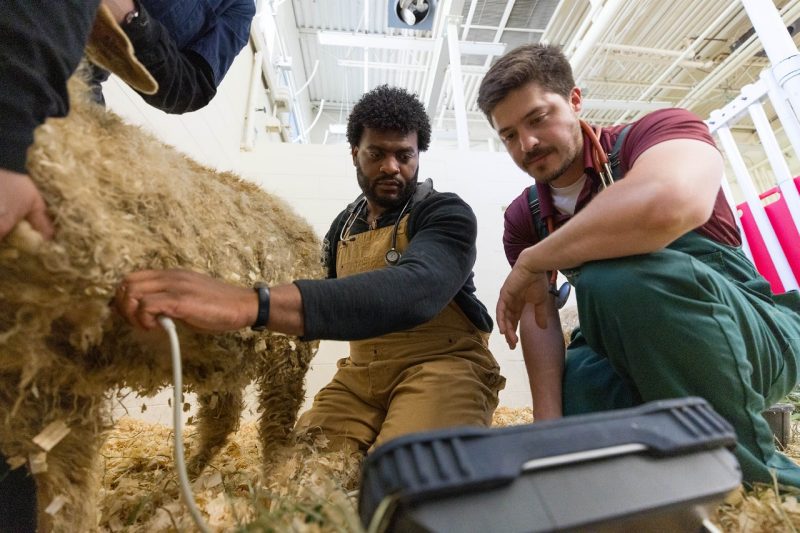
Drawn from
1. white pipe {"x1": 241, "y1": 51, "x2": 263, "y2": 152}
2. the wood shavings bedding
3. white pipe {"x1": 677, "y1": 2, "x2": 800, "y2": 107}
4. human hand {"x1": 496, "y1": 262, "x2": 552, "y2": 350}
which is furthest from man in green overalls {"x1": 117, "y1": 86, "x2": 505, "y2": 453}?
white pipe {"x1": 677, "y1": 2, "x2": 800, "y2": 107}

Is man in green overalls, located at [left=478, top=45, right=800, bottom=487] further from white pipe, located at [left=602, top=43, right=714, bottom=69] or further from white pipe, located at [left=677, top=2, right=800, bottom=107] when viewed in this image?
white pipe, located at [left=677, top=2, right=800, bottom=107]

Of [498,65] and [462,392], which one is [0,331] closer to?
[462,392]

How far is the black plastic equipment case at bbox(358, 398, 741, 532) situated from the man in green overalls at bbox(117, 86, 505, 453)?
37cm

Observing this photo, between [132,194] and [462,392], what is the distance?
3.37 feet

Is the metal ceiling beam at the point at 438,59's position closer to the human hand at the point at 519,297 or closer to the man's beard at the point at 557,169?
the man's beard at the point at 557,169

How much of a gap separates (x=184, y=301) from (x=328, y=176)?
7.99 feet

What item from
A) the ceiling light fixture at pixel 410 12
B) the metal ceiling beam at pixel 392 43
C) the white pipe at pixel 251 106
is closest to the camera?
the white pipe at pixel 251 106

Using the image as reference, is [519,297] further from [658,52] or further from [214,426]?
[658,52]

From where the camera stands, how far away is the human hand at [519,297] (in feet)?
3.55

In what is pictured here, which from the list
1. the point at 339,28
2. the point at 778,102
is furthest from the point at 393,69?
the point at 778,102

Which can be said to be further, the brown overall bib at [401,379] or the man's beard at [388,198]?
the man's beard at [388,198]

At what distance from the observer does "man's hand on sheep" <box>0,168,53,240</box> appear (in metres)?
0.48

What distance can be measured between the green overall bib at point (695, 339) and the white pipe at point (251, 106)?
250 cm

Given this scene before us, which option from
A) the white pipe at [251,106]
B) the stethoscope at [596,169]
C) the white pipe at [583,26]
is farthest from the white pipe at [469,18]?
the stethoscope at [596,169]
